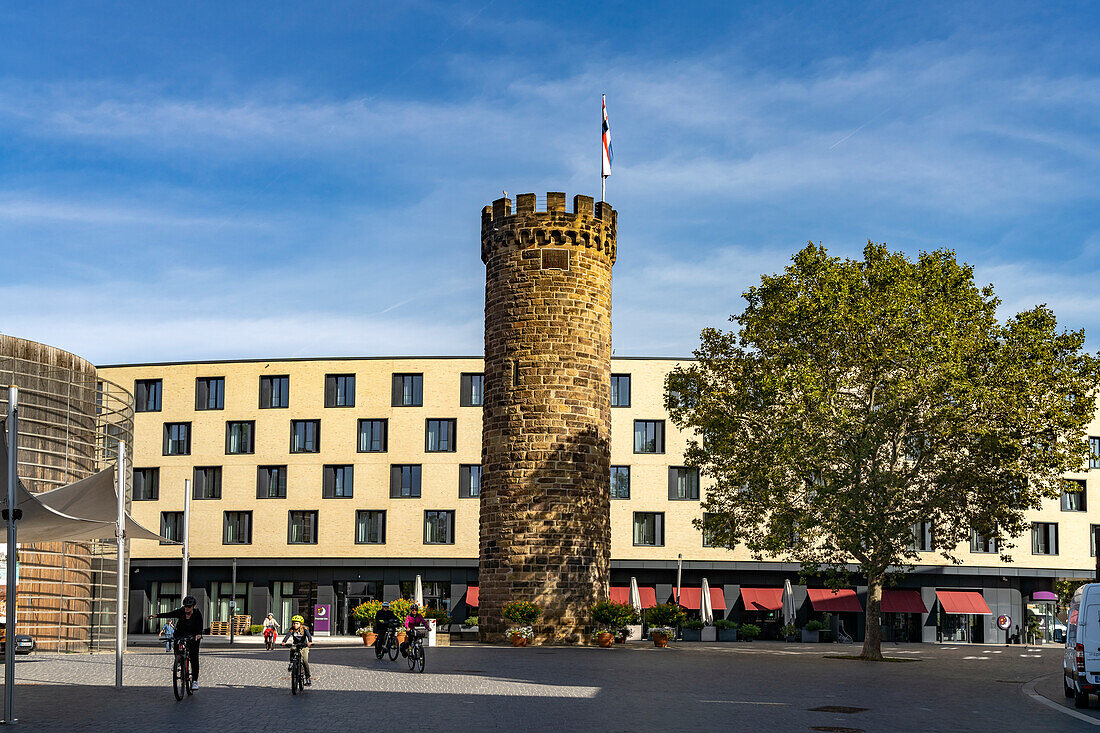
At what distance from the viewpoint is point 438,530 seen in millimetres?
65375

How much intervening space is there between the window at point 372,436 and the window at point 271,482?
4.53m

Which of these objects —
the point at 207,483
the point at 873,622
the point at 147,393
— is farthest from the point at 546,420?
the point at 147,393

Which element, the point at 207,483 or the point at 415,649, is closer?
the point at 415,649

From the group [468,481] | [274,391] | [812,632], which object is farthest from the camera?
[274,391]

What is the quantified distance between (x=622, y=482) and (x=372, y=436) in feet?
45.1

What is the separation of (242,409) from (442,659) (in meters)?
38.4

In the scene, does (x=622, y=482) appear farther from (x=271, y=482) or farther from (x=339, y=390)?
(x=271, y=482)

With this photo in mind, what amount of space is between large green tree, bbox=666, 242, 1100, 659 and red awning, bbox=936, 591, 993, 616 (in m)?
27.7

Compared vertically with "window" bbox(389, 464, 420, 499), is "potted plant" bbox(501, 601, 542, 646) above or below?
below

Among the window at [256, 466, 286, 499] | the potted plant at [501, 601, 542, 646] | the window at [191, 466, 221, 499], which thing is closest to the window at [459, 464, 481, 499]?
the window at [256, 466, 286, 499]

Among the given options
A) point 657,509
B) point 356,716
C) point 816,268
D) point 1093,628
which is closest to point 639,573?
point 657,509

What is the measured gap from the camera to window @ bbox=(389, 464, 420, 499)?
6600 cm

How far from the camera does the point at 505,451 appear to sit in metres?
40.4

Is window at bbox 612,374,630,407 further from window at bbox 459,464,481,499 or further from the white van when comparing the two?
the white van
